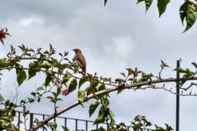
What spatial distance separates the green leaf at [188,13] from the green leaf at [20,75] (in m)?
1.56

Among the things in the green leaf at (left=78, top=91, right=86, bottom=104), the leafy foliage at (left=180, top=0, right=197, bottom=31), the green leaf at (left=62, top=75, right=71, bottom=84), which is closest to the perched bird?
the green leaf at (left=62, top=75, right=71, bottom=84)

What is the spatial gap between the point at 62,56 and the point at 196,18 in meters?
1.91

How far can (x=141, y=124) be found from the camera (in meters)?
4.95

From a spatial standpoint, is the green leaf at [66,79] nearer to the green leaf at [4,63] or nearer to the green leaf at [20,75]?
the green leaf at [20,75]

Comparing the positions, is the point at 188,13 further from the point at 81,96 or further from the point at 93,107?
the point at 93,107

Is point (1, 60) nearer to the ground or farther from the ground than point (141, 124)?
farther from the ground

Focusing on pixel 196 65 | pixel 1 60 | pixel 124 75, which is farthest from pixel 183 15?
pixel 1 60

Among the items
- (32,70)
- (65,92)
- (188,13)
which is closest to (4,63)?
(32,70)

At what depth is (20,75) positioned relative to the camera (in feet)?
12.7


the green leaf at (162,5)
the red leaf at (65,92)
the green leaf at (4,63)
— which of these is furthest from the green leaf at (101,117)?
the green leaf at (162,5)

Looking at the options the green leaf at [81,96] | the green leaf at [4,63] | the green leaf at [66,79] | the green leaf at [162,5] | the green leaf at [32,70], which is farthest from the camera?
the green leaf at [4,63]

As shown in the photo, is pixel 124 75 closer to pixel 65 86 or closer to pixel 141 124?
pixel 65 86

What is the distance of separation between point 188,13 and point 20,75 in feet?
5.55

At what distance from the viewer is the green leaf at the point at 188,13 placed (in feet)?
7.58
